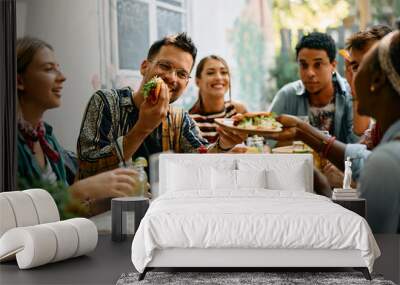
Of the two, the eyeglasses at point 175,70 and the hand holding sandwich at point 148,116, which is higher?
the eyeglasses at point 175,70

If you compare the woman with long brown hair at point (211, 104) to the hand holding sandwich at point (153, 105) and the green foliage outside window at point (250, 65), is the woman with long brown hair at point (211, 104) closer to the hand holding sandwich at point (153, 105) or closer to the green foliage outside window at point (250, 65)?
the green foliage outside window at point (250, 65)

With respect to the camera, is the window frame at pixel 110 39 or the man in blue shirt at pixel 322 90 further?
the window frame at pixel 110 39

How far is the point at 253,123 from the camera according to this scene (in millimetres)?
7156

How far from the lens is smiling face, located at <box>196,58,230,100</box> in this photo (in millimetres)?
7156

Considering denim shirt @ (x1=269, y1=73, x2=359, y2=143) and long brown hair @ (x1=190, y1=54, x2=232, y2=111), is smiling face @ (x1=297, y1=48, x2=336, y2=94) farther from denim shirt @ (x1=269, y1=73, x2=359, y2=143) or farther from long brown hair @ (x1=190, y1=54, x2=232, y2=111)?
long brown hair @ (x1=190, y1=54, x2=232, y2=111)

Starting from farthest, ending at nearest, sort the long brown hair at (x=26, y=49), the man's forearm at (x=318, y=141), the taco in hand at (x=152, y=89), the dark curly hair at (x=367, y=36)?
the long brown hair at (x=26, y=49)
the taco in hand at (x=152, y=89)
the man's forearm at (x=318, y=141)
the dark curly hair at (x=367, y=36)

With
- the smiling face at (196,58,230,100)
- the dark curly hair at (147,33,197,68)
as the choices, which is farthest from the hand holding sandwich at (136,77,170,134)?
the smiling face at (196,58,230,100)

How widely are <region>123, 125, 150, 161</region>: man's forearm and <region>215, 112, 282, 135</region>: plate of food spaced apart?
91cm

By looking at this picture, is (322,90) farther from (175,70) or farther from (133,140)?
(133,140)

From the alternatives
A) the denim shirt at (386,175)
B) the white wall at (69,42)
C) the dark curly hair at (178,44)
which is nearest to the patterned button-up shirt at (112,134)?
the white wall at (69,42)

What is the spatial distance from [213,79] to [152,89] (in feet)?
2.43

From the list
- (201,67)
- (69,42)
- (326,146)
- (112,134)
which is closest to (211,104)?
(201,67)

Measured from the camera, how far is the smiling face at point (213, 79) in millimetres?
7156

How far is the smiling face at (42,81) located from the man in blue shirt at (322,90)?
2.82 m
